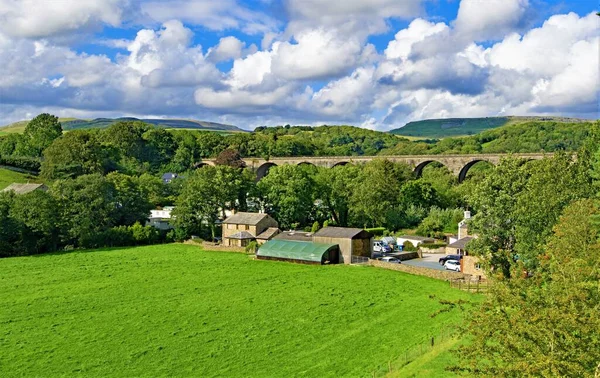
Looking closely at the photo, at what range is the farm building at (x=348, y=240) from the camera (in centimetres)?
4878

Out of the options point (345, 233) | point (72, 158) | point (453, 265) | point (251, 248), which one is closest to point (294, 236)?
point (251, 248)

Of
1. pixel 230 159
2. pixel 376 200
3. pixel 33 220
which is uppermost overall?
pixel 230 159

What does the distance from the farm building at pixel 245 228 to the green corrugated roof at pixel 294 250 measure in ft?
20.0

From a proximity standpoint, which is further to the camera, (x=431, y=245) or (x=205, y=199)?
(x=205, y=199)

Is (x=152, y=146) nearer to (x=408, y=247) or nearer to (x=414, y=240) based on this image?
(x=414, y=240)

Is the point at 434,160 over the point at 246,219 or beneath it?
over

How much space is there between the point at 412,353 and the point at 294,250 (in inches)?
1046

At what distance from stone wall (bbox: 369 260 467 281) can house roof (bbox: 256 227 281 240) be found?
44.8ft

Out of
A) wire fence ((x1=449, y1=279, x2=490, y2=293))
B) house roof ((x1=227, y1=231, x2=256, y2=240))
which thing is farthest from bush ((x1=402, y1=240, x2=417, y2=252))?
wire fence ((x1=449, y1=279, x2=490, y2=293))

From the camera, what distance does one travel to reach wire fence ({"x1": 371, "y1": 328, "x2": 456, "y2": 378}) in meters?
22.2

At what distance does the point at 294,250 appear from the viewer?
50.0m

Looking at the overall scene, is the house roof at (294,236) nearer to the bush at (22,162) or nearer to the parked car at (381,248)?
the parked car at (381,248)

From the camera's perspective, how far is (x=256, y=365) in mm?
22828

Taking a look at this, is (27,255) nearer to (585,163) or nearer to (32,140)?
(585,163)
